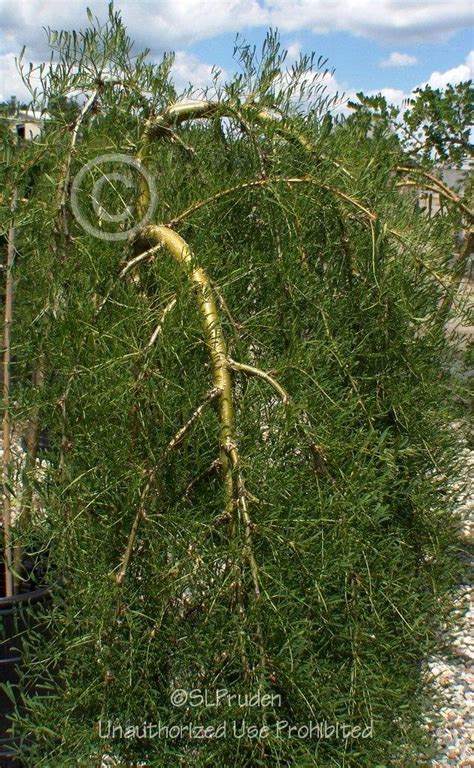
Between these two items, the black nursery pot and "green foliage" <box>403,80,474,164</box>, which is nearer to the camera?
the black nursery pot

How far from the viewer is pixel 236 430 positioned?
98 centimetres

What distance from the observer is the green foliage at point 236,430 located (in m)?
0.95

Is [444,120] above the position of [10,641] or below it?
above

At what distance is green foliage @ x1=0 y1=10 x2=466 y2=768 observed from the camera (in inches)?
37.2

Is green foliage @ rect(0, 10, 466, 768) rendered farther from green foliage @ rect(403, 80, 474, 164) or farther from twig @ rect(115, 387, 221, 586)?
green foliage @ rect(403, 80, 474, 164)

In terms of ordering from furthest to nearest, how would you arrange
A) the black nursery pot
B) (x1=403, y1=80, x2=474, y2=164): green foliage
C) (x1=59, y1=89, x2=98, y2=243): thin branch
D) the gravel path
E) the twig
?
(x1=403, y1=80, x2=474, y2=164): green foliage
the gravel path
the black nursery pot
(x1=59, y1=89, x2=98, y2=243): thin branch
the twig

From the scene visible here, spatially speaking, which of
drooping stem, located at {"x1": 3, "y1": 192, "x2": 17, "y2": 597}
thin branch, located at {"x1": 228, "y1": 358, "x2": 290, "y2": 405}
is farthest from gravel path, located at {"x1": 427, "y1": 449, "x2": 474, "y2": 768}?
drooping stem, located at {"x1": 3, "y1": 192, "x2": 17, "y2": 597}

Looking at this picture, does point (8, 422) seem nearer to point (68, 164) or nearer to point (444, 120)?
point (68, 164)

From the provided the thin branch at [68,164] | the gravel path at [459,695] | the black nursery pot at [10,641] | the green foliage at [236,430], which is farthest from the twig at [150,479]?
the gravel path at [459,695]

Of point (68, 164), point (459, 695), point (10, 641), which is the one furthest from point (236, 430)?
point (459, 695)

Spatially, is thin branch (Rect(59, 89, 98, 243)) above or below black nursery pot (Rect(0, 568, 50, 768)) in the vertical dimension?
above

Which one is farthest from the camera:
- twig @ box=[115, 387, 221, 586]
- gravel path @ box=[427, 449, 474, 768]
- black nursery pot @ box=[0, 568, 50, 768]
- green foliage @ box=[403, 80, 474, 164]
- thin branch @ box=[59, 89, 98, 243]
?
green foliage @ box=[403, 80, 474, 164]

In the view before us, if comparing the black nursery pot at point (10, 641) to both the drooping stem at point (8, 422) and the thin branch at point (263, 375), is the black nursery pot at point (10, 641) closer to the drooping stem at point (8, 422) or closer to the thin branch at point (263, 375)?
the drooping stem at point (8, 422)

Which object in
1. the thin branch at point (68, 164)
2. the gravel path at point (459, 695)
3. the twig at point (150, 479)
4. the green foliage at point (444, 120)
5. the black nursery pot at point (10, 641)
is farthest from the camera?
the green foliage at point (444, 120)
